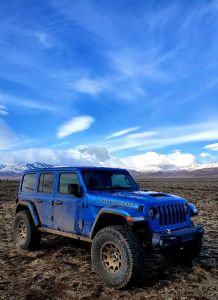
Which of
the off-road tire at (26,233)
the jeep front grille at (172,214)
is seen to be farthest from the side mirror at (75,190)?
the off-road tire at (26,233)

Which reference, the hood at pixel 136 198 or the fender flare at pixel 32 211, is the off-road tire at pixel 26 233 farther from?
the hood at pixel 136 198

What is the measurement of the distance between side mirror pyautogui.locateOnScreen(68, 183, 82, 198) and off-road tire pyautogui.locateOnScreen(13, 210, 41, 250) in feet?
7.14

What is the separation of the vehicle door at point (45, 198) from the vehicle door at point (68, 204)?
0.82 ft

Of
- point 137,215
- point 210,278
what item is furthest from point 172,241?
point 210,278

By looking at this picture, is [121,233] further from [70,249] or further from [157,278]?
[70,249]

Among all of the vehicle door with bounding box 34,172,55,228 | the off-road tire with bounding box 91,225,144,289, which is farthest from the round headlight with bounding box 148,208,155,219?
the vehicle door with bounding box 34,172,55,228

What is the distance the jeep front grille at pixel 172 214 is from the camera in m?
6.96

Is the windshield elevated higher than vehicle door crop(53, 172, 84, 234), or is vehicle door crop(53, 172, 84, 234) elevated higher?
the windshield

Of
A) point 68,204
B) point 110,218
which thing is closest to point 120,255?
point 110,218

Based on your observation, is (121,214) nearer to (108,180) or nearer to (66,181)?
(108,180)

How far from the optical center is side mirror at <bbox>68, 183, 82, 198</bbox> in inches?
305

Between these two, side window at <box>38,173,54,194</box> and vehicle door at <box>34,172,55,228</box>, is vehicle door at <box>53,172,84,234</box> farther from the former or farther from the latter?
side window at <box>38,173,54,194</box>

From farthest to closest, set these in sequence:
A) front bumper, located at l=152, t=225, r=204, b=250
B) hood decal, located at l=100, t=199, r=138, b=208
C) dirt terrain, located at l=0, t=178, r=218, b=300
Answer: hood decal, located at l=100, t=199, r=138, b=208, front bumper, located at l=152, t=225, r=204, b=250, dirt terrain, located at l=0, t=178, r=218, b=300

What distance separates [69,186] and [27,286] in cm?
216
